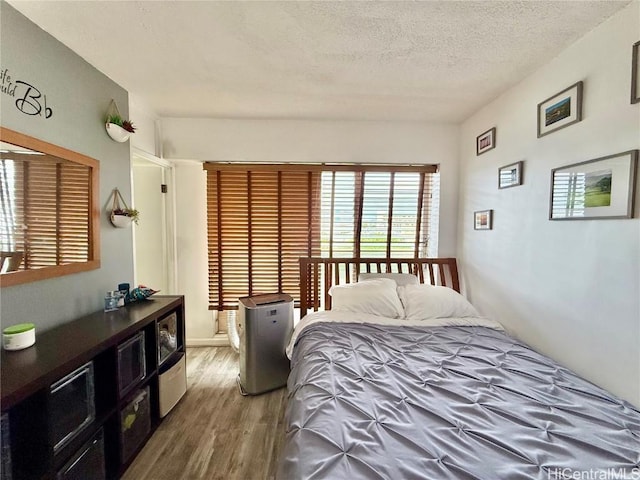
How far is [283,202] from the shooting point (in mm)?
2844

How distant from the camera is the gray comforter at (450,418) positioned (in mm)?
847

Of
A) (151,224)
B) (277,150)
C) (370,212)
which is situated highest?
(277,150)

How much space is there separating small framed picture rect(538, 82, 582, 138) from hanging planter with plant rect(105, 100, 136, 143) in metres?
2.96

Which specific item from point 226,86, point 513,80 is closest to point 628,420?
point 513,80

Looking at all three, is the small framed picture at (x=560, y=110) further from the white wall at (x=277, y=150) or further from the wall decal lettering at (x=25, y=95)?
the wall decal lettering at (x=25, y=95)

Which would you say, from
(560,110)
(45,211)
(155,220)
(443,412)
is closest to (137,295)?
(45,211)

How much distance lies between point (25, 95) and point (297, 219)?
204 centimetres

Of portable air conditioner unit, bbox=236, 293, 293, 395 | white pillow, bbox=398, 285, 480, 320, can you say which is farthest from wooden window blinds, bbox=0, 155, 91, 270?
white pillow, bbox=398, 285, 480, 320

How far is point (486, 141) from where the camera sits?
237cm

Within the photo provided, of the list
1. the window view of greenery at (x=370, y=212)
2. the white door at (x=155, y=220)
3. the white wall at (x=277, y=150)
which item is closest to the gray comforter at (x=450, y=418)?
the window view of greenery at (x=370, y=212)

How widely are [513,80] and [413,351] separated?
212 centimetres

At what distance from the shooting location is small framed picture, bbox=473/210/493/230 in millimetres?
2318

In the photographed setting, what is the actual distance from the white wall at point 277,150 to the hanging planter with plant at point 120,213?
2.51 feet

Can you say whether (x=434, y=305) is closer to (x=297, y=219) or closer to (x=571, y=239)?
(x=571, y=239)
